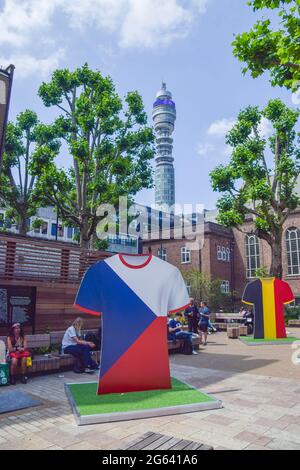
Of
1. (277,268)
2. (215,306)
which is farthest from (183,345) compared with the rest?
(215,306)

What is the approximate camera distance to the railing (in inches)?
423

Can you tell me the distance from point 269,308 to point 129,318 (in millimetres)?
10011

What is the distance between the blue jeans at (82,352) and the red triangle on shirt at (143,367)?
109 inches

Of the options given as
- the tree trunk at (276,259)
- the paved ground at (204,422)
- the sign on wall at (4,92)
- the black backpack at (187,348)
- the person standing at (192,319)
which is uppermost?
the sign on wall at (4,92)

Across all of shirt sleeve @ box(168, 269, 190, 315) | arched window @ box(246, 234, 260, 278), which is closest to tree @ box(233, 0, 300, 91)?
shirt sleeve @ box(168, 269, 190, 315)

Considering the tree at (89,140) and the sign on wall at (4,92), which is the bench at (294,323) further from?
the sign on wall at (4,92)

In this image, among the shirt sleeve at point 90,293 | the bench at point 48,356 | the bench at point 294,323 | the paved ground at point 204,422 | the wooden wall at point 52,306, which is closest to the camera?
the paved ground at point 204,422

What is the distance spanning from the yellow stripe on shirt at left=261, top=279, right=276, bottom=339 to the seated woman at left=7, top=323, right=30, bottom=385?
33.4 feet

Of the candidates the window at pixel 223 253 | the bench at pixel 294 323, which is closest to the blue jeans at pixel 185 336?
the bench at pixel 294 323

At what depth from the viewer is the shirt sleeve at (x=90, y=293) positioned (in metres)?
6.43

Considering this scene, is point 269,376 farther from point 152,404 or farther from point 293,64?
point 293,64

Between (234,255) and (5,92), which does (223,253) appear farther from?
(5,92)

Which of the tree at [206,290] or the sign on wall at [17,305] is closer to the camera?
the sign on wall at [17,305]

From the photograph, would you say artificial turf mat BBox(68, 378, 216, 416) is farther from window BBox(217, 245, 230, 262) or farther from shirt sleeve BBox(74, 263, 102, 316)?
window BBox(217, 245, 230, 262)
